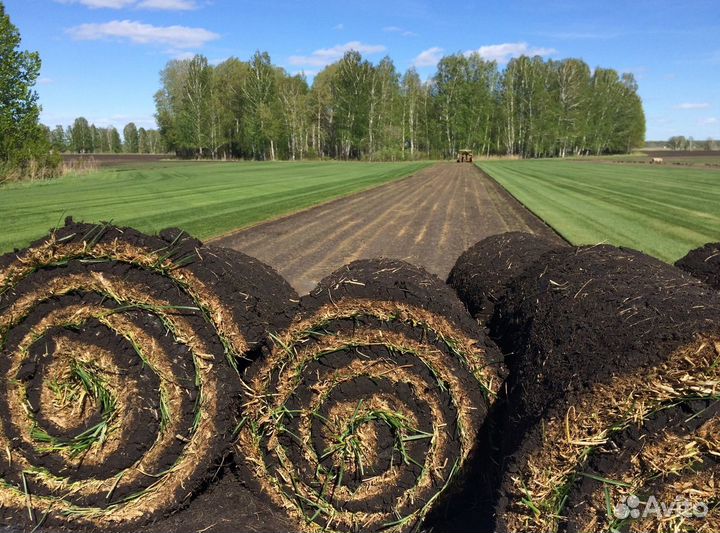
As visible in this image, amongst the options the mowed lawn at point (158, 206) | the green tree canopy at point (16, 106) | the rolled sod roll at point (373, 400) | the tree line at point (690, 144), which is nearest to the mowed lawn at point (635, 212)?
the rolled sod roll at point (373, 400)

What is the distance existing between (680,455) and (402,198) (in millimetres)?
25591

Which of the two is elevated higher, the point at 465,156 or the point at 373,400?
the point at 465,156

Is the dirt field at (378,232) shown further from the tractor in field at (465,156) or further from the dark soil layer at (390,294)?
the tractor in field at (465,156)

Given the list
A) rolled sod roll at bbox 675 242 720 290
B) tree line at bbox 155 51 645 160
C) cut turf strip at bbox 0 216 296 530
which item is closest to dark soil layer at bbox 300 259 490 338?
cut turf strip at bbox 0 216 296 530

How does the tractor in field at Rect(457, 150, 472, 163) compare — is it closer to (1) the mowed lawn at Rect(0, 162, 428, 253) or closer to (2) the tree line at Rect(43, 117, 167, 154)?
(1) the mowed lawn at Rect(0, 162, 428, 253)

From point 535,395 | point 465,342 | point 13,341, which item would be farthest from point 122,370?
point 535,395

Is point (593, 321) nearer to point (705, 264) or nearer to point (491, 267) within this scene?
point (491, 267)

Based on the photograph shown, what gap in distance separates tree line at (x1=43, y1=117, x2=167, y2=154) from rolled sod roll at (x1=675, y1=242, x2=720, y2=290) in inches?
6510

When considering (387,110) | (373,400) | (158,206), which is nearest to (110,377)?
(373,400)

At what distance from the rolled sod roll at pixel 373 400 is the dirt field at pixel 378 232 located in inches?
254

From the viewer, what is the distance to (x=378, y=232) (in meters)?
16.8

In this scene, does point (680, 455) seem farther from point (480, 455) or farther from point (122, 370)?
point (122, 370)

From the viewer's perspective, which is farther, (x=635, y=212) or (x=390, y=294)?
(x=635, y=212)

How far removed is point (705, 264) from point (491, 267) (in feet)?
7.38
